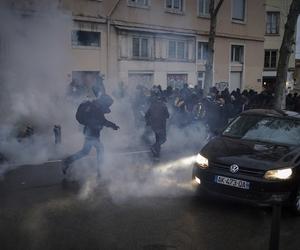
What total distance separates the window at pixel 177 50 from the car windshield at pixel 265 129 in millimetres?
13408

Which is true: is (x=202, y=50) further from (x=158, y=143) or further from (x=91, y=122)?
(x=91, y=122)

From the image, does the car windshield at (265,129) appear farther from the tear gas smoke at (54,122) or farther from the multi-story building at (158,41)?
the multi-story building at (158,41)

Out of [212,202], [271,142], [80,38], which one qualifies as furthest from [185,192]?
[80,38]

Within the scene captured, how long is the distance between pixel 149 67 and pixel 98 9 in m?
3.65

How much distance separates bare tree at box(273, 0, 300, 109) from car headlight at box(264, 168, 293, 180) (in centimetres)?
917

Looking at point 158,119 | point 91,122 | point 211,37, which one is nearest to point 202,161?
point 91,122

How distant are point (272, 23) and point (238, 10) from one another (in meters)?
14.8

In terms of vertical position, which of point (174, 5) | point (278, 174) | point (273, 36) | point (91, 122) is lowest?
point (278, 174)

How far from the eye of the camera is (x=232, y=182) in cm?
581

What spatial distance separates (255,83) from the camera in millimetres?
26812

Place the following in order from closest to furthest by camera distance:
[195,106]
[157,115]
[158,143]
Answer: [157,115], [158,143], [195,106]

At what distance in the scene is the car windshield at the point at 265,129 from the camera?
6570mm

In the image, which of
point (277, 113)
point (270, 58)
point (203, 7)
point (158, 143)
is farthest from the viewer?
point (270, 58)

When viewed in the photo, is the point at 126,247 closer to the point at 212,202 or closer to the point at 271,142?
the point at 212,202
